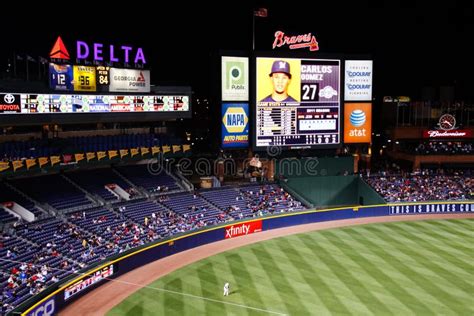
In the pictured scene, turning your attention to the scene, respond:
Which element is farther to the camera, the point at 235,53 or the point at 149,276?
the point at 235,53

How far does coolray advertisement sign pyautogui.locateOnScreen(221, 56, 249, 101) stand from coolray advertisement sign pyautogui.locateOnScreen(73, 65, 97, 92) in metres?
11.7

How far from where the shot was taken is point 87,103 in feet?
107

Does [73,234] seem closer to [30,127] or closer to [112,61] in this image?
[30,127]

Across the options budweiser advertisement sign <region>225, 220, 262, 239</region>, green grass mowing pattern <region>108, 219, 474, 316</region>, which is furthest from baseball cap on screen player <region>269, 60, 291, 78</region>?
green grass mowing pattern <region>108, 219, 474, 316</region>

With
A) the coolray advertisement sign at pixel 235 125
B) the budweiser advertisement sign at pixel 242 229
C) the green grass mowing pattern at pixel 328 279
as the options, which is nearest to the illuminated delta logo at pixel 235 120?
the coolray advertisement sign at pixel 235 125

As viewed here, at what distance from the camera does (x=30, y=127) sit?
35.1 m

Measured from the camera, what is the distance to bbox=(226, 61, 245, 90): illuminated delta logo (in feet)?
135

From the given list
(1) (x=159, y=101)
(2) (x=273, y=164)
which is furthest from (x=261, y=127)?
(1) (x=159, y=101)

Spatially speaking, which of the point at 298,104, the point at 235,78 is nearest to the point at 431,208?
the point at 298,104

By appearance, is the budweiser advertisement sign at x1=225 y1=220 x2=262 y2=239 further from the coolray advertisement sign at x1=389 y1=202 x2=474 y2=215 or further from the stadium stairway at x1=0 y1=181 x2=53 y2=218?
the coolray advertisement sign at x1=389 y1=202 x2=474 y2=215

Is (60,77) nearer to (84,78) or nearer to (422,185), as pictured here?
(84,78)

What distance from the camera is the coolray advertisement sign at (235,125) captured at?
41469 mm

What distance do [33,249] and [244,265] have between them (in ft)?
40.6

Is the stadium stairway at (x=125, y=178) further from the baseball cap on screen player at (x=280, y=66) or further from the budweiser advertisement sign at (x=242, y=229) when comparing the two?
the baseball cap on screen player at (x=280, y=66)
